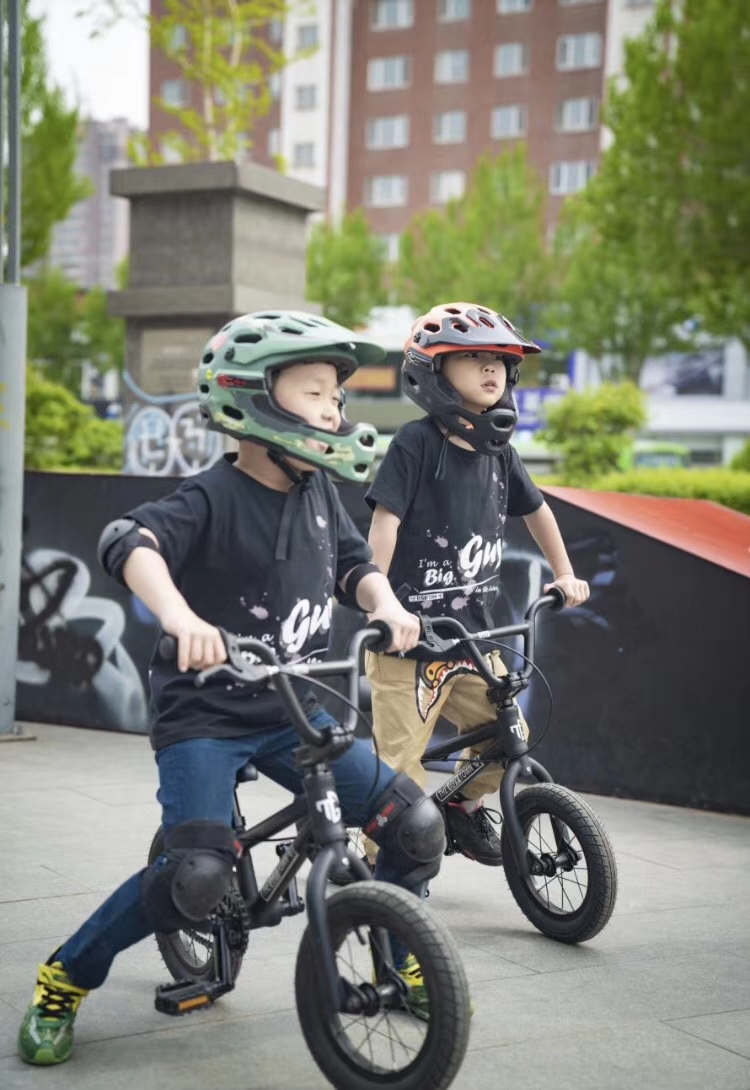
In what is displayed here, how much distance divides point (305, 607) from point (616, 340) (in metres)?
41.5

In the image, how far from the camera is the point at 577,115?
60.7 m

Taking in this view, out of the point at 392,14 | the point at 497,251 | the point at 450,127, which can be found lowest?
the point at 497,251

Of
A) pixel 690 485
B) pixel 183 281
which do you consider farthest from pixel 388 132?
pixel 690 485

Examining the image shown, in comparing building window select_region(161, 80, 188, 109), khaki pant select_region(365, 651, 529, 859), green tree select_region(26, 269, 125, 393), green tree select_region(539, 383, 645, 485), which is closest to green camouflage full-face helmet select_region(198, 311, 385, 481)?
khaki pant select_region(365, 651, 529, 859)

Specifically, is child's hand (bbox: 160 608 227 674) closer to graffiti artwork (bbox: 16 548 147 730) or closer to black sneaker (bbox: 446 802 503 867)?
black sneaker (bbox: 446 802 503 867)

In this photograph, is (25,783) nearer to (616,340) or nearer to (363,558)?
(363,558)

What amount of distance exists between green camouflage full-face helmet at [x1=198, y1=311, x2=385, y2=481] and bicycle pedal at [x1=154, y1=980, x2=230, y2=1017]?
132cm

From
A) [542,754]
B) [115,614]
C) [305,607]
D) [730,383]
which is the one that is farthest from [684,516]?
[730,383]

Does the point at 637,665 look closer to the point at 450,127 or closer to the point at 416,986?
the point at 416,986

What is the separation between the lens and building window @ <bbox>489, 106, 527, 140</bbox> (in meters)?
61.4

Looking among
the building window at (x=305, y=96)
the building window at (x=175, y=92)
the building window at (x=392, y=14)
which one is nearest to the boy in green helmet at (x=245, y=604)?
the building window at (x=392, y=14)

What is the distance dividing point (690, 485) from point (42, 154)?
2150 cm

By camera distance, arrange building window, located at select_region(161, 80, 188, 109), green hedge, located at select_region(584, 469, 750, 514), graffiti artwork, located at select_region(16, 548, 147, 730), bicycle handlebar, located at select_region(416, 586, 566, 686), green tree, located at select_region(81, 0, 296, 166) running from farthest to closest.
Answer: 1. building window, located at select_region(161, 80, 188, 109)
2. green tree, located at select_region(81, 0, 296, 166)
3. green hedge, located at select_region(584, 469, 750, 514)
4. graffiti artwork, located at select_region(16, 548, 147, 730)
5. bicycle handlebar, located at select_region(416, 586, 566, 686)

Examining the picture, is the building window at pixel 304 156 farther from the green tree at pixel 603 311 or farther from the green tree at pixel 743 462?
the green tree at pixel 743 462
